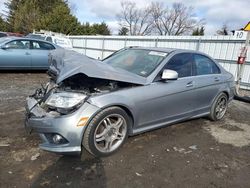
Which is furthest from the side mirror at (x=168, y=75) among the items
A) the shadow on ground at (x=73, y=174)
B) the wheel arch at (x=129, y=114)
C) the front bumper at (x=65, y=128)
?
the shadow on ground at (x=73, y=174)

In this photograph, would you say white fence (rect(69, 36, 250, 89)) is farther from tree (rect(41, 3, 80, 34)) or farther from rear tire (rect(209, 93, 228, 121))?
tree (rect(41, 3, 80, 34))

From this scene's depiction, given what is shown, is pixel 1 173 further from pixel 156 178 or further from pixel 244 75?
pixel 244 75

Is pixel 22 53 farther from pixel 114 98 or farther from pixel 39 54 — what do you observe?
pixel 114 98

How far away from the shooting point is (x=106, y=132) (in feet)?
9.91

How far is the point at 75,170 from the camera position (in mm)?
2701

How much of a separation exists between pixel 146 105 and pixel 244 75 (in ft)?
23.1

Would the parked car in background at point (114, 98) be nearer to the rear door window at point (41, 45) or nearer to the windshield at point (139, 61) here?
the windshield at point (139, 61)

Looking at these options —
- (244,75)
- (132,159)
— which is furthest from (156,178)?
(244,75)

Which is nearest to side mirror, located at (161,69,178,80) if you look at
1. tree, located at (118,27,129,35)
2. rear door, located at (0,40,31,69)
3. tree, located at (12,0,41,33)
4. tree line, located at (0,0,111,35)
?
rear door, located at (0,40,31,69)

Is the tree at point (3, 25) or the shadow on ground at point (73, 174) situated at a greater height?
the tree at point (3, 25)

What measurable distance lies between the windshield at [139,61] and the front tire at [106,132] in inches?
32.5

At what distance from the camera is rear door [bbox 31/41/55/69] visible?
28.5ft

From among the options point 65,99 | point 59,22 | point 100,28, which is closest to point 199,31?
point 100,28

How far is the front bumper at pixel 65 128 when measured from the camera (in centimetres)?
265
